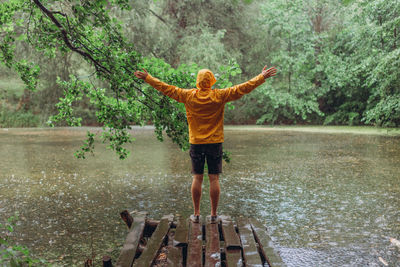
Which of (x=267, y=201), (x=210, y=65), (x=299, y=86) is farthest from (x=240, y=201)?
(x=299, y=86)

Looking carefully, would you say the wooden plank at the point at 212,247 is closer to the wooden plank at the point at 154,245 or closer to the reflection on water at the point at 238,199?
the wooden plank at the point at 154,245

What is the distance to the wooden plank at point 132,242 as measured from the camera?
3.23 m

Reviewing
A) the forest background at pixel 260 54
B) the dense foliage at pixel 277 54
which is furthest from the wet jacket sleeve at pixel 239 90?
the forest background at pixel 260 54

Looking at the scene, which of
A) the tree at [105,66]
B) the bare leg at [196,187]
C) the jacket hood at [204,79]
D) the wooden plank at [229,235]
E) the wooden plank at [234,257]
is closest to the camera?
the wooden plank at [234,257]

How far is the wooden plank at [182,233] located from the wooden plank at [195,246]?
46 mm

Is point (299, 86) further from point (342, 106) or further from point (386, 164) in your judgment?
point (386, 164)

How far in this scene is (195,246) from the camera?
11.5ft

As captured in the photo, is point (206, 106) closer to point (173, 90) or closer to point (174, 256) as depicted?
point (173, 90)

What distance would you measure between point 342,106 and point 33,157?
21303 mm

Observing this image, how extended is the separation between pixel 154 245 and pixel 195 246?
0.40m

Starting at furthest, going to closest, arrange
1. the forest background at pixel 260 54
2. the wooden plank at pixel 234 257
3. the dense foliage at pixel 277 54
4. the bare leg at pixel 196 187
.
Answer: the forest background at pixel 260 54, the dense foliage at pixel 277 54, the bare leg at pixel 196 187, the wooden plank at pixel 234 257

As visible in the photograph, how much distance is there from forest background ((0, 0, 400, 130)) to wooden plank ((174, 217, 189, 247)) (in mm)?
18818

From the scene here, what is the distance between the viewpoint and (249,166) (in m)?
9.49

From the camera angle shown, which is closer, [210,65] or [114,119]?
[114,119]
